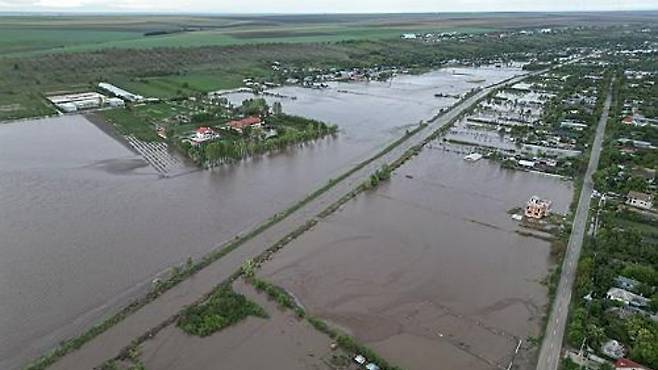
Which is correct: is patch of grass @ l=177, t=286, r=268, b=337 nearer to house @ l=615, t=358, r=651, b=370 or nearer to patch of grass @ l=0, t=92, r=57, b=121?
house @ l=615, t=358, r=651, b=370

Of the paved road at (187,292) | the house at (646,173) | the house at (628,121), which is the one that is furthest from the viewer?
the house at (628,121)

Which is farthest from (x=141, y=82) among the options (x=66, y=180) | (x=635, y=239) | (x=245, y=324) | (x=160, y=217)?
(x=635, y=239)

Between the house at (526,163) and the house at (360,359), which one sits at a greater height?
the house at (526,163)

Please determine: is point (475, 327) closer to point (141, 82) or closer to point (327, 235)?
point (327, 235)

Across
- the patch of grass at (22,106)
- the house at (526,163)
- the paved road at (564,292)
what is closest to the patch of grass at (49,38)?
the patch of grass at (22,106)

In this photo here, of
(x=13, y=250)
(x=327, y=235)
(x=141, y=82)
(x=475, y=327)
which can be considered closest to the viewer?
(x=475, y=327)

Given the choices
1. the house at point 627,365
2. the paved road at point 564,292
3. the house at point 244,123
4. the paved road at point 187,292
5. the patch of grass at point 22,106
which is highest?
the house at point 244,123

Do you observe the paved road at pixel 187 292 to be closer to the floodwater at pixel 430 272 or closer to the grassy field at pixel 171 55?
the floodwater at pixel 430 272
